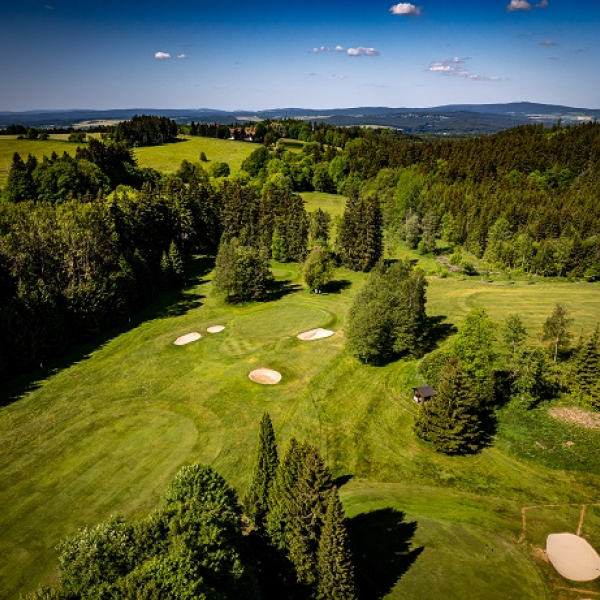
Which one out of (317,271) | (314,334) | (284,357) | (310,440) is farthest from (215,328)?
(310,440)

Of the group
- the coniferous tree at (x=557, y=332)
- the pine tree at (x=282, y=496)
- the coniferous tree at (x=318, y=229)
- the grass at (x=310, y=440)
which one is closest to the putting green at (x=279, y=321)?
the grass at (x=310, y=440)

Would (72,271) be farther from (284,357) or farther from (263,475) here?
(263,475)

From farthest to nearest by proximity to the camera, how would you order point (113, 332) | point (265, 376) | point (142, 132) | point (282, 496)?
point (142, 132), point (113, 332), point (265, 376), point (282, 496)

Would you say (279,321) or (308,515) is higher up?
(308,515)

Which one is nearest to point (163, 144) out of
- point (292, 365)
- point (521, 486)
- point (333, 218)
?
point (333, 218)

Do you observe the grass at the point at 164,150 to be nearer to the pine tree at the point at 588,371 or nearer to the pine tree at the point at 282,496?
the pine tree at the point at 282,496

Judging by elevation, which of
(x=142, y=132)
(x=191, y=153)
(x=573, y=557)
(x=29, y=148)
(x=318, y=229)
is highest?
(x=142, y=132)

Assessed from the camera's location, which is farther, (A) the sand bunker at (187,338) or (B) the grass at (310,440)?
(A) the sand bunker at (187,338)
